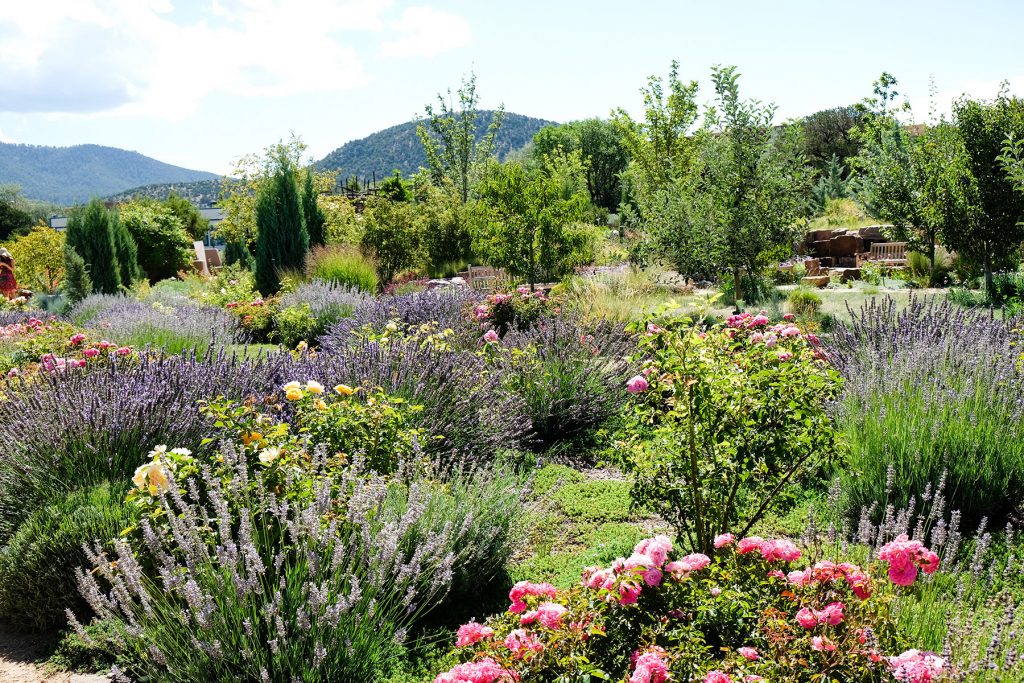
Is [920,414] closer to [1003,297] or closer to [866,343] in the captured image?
[866,343]

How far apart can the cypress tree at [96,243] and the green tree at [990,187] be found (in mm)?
15482

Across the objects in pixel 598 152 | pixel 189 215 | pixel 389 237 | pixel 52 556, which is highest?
pixel 598 152

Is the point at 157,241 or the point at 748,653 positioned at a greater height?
the point at 157,241

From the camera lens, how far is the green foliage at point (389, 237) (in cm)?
1741

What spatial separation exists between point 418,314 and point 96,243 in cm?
913

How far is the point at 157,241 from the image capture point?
76.0 ft

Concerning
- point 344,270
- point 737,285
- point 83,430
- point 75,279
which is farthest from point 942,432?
point 75,279

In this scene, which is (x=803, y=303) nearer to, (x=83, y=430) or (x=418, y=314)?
(x=418, y=314)

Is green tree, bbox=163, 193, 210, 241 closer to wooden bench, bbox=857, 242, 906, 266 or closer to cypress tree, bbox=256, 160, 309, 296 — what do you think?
cypress tree, bbox=256, 160, 309, 296

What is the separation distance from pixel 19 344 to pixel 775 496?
733cm

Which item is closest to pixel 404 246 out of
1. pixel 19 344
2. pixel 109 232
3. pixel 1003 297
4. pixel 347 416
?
pixel 109 232

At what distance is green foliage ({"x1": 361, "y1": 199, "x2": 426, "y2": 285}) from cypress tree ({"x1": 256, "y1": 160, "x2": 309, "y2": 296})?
1831mm

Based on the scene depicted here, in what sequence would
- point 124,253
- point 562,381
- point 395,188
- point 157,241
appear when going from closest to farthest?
point 562,381 → point 124,253 → point 157,241 → point 395,188

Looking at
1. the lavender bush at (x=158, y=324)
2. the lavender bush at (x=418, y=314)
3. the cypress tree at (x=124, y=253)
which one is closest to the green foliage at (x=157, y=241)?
the cypress tree at (x=124, y=253)
